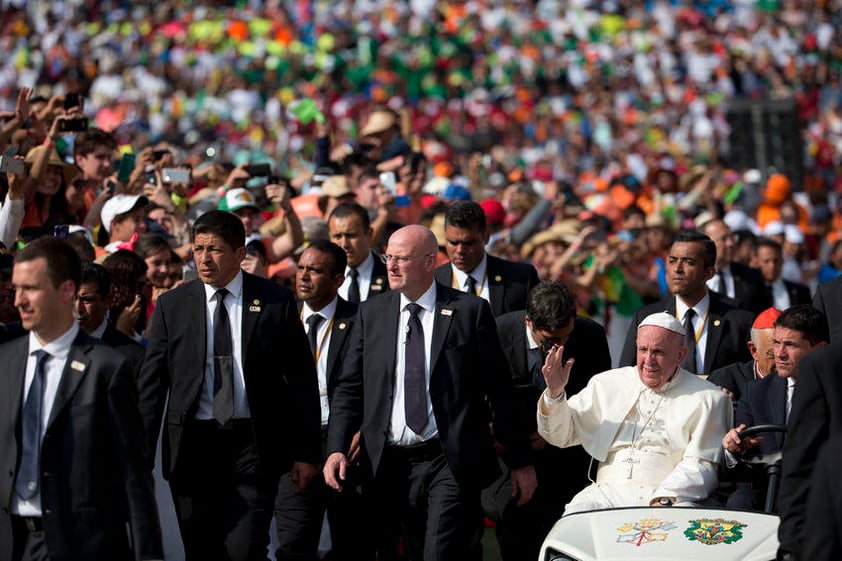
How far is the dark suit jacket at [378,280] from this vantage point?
35.1 ft

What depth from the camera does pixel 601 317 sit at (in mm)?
14422

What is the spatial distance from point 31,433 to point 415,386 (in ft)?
8.60

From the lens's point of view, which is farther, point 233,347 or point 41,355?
point 233,347

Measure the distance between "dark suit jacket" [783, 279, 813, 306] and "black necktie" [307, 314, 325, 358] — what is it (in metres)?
5.64

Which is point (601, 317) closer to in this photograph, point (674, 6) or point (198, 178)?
point (198, 178)

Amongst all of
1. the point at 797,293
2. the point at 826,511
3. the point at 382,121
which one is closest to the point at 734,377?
the point at 826,511

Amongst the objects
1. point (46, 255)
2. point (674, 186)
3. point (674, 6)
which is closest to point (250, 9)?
point (674, 6)

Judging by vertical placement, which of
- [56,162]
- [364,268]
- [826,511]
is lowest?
[826,511]

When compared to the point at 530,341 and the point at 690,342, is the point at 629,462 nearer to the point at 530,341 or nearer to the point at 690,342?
the point at 530,341

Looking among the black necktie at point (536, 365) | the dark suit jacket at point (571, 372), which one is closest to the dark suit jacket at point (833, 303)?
the dark suit jacket at point (571, 372)

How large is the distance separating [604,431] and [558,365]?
0.58 m

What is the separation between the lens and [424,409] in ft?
28.3

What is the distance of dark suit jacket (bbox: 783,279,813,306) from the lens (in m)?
13.9

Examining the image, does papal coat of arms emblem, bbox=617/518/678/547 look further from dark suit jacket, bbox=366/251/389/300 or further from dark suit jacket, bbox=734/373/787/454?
dark suit jacket, bbox=366/251/389/300
